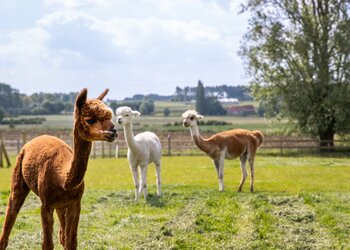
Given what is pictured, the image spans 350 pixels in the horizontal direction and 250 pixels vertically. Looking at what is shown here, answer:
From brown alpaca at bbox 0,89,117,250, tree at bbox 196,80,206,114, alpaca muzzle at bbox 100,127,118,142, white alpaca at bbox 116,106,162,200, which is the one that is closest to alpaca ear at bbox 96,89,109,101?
brown alpaca at bbox 0,89,117,250

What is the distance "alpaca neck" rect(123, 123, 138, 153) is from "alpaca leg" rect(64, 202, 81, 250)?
6.53 metres

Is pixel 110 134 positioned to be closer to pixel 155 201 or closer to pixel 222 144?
pixel 155 201

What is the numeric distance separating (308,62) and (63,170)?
94.2ft

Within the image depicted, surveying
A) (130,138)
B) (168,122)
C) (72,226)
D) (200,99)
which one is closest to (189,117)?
(130,138)

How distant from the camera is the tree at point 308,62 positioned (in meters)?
31.5

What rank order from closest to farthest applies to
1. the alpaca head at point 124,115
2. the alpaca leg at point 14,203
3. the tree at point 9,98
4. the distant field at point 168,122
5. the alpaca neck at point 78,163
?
the alpaca neck at point 78,163
the alpaca leg at point 14,203
the alpaca head at point 124,115
the distant field at point 168,122
the tree at point 9,98

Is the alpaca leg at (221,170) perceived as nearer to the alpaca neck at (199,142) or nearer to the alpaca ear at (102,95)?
the alpaca neck at (199,142)

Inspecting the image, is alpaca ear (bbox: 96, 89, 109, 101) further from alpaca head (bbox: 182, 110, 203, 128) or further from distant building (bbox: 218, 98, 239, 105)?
distant building (bbox: 218, 98, 239, 105)

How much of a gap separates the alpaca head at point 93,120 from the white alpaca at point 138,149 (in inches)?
261

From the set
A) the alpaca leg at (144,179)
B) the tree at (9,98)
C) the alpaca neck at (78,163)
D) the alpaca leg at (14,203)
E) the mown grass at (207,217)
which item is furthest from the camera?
the tree at (9,98)

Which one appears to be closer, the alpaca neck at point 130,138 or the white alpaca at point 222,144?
the alpaca neck at point 130,138

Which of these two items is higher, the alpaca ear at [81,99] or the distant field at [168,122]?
the alpaca ear at [81,99]

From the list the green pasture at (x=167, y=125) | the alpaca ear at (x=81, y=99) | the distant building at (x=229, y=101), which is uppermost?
the alpaca ear at (x=81, y=99)

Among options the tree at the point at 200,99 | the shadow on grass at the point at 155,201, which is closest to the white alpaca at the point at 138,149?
the shadow on grass at the point at 155,201
